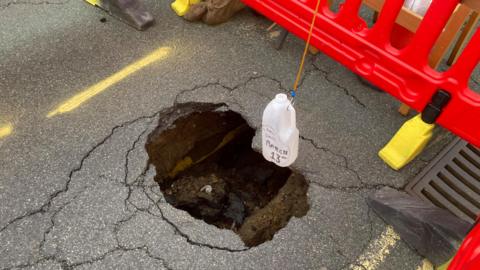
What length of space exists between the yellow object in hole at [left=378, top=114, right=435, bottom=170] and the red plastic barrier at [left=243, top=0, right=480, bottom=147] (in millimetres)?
331

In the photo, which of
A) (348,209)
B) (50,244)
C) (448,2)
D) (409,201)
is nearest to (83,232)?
(50,244)

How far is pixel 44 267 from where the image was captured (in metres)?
2.25

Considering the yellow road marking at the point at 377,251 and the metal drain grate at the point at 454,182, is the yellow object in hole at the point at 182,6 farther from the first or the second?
the yellow road marking at the point at 377,251

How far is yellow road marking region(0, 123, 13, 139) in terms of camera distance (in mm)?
2795

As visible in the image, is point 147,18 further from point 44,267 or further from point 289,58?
point 44,267

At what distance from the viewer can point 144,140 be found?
2.77 metres

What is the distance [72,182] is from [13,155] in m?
0.48

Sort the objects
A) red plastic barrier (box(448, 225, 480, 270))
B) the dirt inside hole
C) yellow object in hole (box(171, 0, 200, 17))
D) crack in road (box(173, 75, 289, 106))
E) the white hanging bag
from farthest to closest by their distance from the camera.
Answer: yellow object in hole (box(171, 0, 200, 17))
crack in road (box(173, 75, 289, 106))
the dirt inside hole
the white hanging bag
red plastic barrier (box(448, 225, 480, 270))

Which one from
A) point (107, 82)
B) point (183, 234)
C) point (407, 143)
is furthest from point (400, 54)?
point (107, 82)

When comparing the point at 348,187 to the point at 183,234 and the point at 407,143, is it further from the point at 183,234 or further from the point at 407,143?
the point at 183,234

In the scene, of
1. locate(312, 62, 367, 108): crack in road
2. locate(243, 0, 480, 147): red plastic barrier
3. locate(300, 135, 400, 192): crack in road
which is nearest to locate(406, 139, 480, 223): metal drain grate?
locate(300, 135, 400, 192): crack in road

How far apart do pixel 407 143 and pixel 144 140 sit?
1.78 meters

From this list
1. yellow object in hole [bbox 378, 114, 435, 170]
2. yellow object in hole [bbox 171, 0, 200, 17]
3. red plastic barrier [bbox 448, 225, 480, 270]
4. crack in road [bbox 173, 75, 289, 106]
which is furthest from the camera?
yellow object in hole [bbox 171, 0, 200, 17]

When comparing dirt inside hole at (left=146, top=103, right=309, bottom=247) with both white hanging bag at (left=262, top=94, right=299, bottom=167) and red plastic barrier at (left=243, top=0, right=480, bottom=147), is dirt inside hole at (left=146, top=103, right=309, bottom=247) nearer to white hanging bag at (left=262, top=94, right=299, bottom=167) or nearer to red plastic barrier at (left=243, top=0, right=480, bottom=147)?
white hanging bag at (left=262, top=94, right=299, bottom=167)
